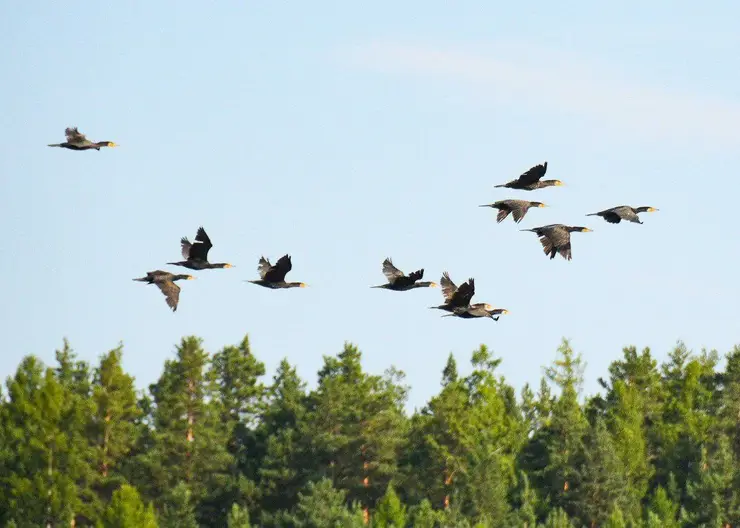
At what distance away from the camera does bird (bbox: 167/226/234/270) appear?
49625mm

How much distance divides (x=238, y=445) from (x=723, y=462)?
25587 millimetres

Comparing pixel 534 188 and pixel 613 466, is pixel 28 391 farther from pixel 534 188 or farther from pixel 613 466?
pixel 534 188

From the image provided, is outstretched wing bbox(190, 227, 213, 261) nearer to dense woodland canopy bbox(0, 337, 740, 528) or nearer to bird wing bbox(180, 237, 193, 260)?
bird wing bbox(180, 237, 193, 260)

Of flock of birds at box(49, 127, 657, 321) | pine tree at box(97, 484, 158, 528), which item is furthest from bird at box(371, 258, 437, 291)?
pine tree at box(97, 484, 158, 528)

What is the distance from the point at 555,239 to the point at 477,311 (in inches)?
102

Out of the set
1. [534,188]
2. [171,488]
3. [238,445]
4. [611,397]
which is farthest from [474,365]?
[534,188]

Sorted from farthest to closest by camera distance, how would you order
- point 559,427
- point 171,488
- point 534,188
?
point 559,427 → point 171,488 → point 534,188

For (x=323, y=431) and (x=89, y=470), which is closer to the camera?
(x=89, y=470)

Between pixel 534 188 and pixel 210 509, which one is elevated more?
pixel 534 188

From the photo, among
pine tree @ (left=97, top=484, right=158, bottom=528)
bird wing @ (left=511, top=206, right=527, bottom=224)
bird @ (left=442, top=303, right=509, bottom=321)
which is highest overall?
bird wing @ (left=511, top=206, right=527, bottom=224)

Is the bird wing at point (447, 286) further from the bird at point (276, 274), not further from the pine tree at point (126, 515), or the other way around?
the pine tree at point (126, 515)

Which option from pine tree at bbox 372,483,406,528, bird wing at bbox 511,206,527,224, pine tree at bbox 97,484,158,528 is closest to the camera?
bird wing at bbox 511,206,527,224

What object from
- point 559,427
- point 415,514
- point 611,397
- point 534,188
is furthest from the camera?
point 611,397

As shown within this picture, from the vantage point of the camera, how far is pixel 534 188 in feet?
169
